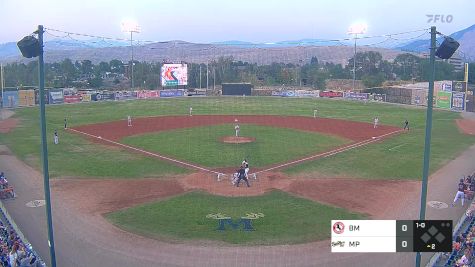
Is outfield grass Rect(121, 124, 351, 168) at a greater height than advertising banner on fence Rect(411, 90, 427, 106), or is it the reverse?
advertising banner on fence Rect(411, 90, 427, 106)

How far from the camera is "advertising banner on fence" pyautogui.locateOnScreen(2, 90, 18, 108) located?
62.9m

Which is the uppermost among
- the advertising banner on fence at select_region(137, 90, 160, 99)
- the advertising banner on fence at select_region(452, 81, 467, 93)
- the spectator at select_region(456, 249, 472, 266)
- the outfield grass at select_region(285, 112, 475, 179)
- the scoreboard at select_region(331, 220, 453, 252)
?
the advertising banner on fence at select_region(452, 81, 467, 93)

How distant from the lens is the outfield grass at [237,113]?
27641mm

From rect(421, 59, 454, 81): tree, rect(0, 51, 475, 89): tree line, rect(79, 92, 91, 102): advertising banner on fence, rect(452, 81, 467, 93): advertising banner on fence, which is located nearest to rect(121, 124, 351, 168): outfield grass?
rect(452, 81, 467, 93): advertising banner on fence

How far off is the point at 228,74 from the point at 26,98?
186 feet

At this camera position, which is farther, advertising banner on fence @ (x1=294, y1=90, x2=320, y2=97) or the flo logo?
advertising banner on fence @ (x1=294, y1=90, x2=320, y2=97)

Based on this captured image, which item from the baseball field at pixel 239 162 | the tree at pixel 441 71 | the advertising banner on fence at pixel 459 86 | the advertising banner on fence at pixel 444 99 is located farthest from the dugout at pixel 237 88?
the tree at pixel 441 71

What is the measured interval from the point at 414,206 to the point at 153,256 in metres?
11.7

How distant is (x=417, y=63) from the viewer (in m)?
115

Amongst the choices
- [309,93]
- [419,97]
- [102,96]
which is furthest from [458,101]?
[102,96]

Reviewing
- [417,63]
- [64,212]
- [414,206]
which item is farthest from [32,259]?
[417,63]

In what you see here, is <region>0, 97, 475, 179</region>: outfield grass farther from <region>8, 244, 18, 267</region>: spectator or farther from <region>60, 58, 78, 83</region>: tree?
<region>60, 58, 78, 83</region>: tree

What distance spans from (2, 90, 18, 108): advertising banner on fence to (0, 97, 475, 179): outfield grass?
397cm

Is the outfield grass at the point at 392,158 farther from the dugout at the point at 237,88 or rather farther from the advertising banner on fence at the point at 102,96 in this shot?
the advertising banner on fence at the point at 102,96
